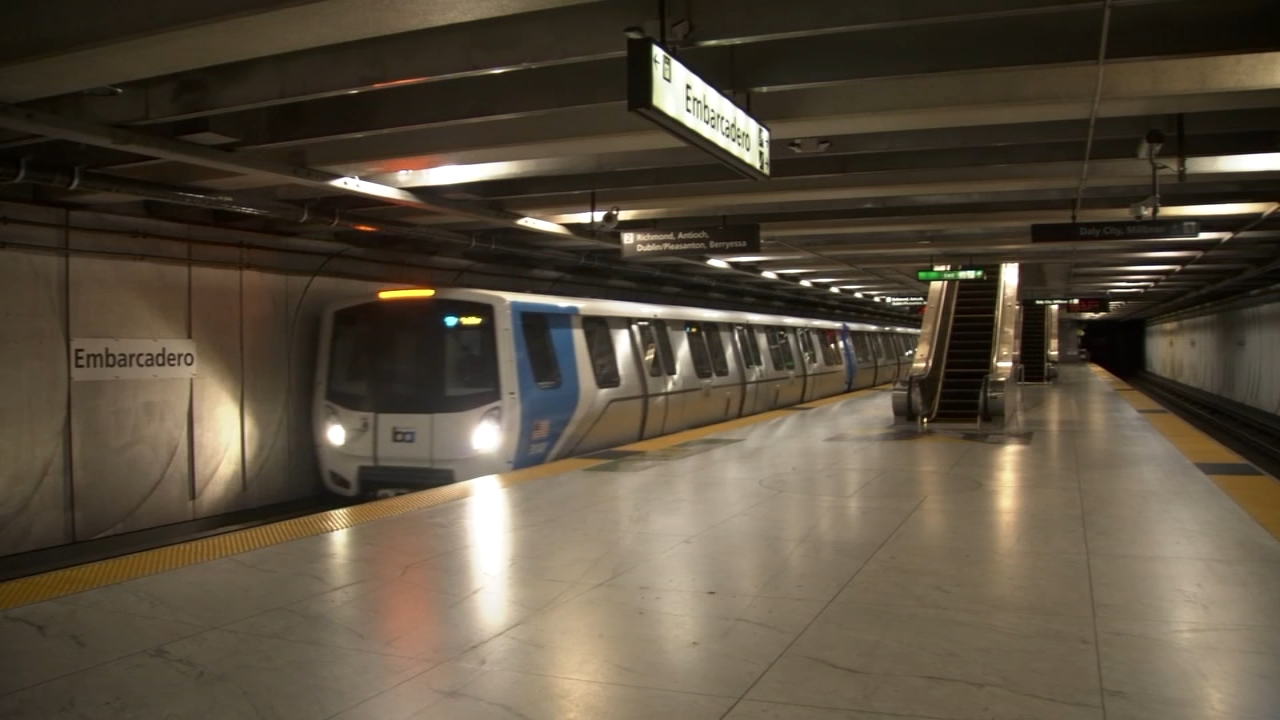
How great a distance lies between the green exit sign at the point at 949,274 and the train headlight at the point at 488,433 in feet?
35.7

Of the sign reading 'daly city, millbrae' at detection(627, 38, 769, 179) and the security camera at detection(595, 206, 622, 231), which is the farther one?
the security camera at detection(595, 206, 622, 231)

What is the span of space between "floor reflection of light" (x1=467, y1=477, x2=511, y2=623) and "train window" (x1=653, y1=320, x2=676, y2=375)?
5139 mm

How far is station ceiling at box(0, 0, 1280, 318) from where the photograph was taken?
16.8 feet

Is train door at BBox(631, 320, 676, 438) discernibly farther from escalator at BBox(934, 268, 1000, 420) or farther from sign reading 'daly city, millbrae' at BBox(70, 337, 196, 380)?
sign reading 'daly city, millbrae' at BBox(70, 337, 196, 380)

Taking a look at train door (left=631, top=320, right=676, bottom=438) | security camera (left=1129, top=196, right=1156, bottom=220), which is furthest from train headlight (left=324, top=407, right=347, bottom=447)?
security camera (left=1129, top=196, right=1156, bottom=220)

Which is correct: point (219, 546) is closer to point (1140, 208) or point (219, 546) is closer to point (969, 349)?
point (1140, 208)

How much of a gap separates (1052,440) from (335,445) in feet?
27.9

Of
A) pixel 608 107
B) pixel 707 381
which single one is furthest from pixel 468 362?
pixel 707 381

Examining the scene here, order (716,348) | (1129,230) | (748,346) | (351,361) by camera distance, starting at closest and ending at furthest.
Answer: (351,361) < (1129,230) < (716,348) < (748,346)

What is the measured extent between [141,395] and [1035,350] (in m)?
26.0

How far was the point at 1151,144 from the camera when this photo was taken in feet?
25.1

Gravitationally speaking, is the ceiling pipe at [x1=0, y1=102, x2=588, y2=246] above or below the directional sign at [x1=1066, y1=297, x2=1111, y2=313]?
above

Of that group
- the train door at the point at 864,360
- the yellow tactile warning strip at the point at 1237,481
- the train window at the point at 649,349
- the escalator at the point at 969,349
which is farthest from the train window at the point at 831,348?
the yellow tactile warning strip at the point at 1237,481

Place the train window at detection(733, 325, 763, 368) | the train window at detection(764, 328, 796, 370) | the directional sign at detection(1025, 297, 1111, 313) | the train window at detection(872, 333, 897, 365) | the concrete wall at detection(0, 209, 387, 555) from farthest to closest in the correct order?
the train window at detection(872, 333, 897, 365) < the directional sign at detection(1025, 297, 1111, 313) < the train window at detection(764, 328, 796, 370) < the train window at detection(733, 325, 763, 368) < the concrete wall at detection(0, 209, 387, 555)
